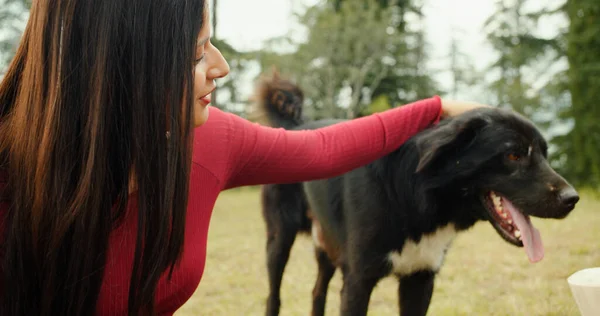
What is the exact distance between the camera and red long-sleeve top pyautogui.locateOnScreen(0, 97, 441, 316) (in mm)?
1591

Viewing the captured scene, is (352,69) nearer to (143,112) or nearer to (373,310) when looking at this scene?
(373,310)

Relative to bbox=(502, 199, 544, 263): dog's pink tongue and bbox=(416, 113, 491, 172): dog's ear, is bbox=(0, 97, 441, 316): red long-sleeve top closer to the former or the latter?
bbox=(416, 113, 491, 172): dog's ear

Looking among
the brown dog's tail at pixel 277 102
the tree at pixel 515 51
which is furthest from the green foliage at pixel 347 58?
the brown dog's tail at pixel 277 102

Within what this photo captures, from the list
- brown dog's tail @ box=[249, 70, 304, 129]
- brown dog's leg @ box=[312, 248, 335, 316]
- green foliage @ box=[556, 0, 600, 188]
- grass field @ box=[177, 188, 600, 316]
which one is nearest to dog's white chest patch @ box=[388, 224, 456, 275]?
grass field @ box=[177, 188, 600, 316]

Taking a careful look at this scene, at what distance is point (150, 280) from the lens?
1.47m

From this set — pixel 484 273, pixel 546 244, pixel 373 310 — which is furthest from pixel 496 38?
pixel 373 310

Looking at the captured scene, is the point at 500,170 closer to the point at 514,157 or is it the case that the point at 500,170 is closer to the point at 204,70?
the point at 514,157

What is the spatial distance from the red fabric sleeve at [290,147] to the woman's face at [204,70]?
266 mm

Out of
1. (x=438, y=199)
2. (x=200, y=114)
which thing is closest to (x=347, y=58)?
(x=438, y=199)

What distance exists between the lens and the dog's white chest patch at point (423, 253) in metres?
2.66

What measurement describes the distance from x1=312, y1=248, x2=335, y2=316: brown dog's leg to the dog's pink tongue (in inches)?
56.8

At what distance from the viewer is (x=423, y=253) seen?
2.69 m

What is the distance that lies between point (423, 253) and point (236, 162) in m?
1.19

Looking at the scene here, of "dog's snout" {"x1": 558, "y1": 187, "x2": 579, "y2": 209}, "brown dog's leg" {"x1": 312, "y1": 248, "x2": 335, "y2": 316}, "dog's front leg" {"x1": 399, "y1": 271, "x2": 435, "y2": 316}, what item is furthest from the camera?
"brown dog's leg" {"x1": 312, "y1": 248, "x2": 335, "y2": 316}
